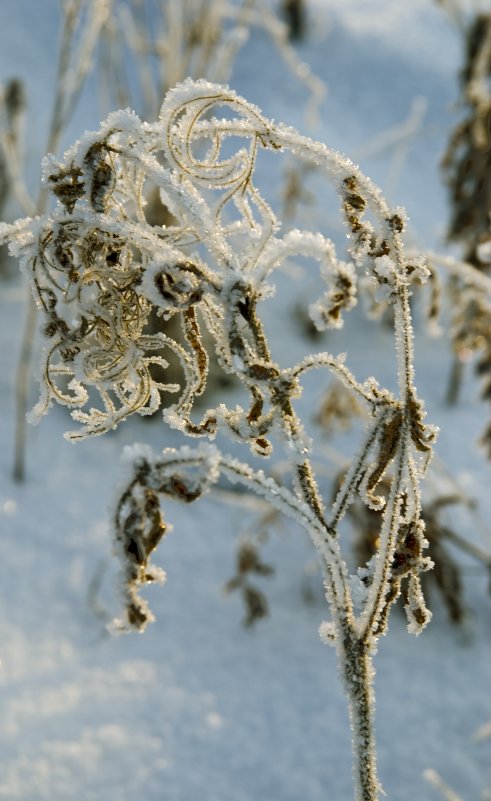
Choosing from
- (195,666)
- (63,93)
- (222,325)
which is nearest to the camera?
(222,325)

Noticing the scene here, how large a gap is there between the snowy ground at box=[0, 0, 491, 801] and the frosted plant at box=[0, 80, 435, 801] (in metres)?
0.23

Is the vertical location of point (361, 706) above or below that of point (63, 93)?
below

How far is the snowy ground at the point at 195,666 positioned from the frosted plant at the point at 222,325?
0.23 m

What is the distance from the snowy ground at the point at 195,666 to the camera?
182cm

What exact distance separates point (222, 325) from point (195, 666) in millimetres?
1609

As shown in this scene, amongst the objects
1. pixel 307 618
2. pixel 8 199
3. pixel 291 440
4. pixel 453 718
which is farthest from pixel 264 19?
pixel 291 440

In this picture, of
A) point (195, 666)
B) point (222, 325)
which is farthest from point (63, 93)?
point (222, 325)

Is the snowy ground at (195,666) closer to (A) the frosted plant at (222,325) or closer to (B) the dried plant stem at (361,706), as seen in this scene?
(A) the frosted plant at (222,325)

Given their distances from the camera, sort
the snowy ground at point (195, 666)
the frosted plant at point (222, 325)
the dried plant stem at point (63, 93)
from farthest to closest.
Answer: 1. the dried plant stem at point (63, 93)
2. the snowy ground at point (195, 666)
3. the frosted plant at point (222, 325)

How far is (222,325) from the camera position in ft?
2.66

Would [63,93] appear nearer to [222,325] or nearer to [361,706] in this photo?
[222,325]

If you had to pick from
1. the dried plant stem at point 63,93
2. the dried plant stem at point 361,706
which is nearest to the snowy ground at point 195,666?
the dried plant stem at point 63,93

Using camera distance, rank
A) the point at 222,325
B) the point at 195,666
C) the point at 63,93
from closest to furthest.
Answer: the point at 222,325
the point at 195,666
the point at 63,93

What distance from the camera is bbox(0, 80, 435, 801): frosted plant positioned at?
0.77 meters
